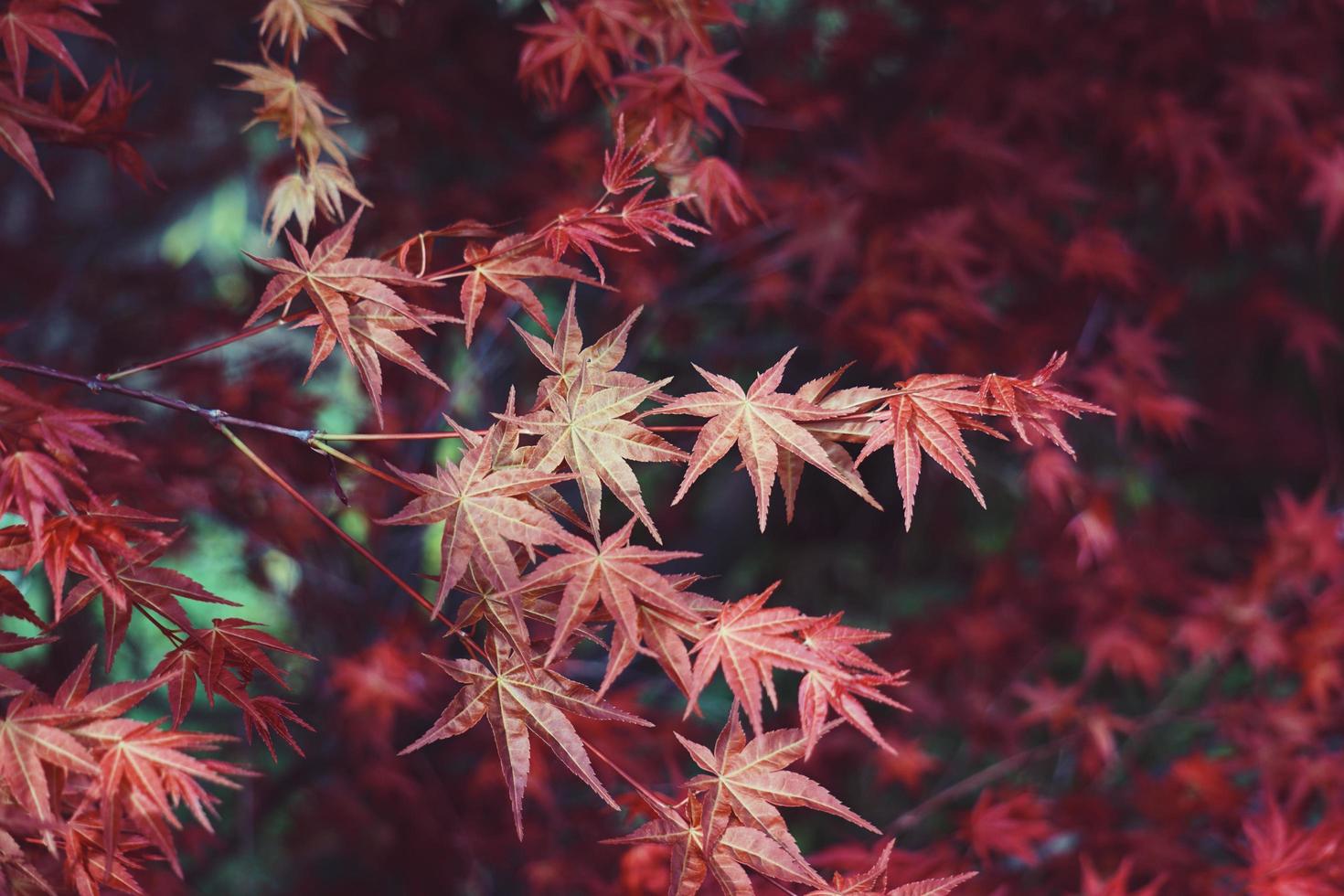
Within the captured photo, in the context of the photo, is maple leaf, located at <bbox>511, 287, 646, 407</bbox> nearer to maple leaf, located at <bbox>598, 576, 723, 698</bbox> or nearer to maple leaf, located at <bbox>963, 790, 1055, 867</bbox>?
maple leaf, located at <bbox>598, 576, 723, 698</bbox>

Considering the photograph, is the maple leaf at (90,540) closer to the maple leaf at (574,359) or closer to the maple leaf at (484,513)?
the maple leaf at (484,513)

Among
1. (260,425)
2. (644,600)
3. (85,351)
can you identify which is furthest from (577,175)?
(644,600)

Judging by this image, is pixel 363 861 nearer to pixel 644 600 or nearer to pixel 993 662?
pixel 993 662

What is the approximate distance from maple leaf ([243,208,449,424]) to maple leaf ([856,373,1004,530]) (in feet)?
1.62

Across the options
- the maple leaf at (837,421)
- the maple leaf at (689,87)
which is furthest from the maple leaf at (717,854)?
the maple leaf at (689,87)

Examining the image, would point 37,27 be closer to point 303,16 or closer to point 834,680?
point 303,16

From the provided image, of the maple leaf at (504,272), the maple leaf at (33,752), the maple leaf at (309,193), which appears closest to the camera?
the maple leaf at (33,752)

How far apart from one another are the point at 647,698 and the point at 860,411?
270 cm

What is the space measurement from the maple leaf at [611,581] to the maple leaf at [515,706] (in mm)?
66

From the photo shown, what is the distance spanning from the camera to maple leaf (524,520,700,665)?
992mm

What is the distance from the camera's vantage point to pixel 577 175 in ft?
8.98

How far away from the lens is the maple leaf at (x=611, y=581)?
39.0 inches

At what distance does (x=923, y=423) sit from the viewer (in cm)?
106

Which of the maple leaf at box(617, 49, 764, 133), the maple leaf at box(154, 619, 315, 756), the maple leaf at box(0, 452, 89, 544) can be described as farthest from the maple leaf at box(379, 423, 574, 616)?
the maple leaf at box(617, 49, 764, 133)
